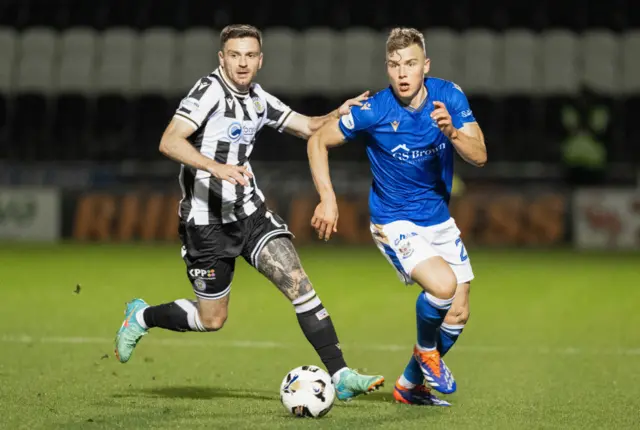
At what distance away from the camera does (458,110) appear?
5.80 m

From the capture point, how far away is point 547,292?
1172cm

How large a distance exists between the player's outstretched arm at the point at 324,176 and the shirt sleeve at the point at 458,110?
1.94ft

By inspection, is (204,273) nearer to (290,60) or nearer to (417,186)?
(417,186)

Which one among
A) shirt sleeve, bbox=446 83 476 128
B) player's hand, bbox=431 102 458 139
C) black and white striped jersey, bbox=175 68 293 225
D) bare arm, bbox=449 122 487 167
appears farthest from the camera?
black and white striped jersey, bbox=175 68 293 225

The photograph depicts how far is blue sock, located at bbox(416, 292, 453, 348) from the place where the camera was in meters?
5.68

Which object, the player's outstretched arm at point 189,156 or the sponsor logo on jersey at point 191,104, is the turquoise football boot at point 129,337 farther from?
the sponsor logo on jersey at point 191,104

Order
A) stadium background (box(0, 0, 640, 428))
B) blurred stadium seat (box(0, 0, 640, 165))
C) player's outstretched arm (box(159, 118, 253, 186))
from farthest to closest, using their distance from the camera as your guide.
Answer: blurred stadium seat (box(0, 0, 640, 165)) → stadium background (box(0, 0, 640, 428)) → player's outstretched arm (box(159, 118, 253, 186))

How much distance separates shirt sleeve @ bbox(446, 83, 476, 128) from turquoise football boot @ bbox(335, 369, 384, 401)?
1.37m

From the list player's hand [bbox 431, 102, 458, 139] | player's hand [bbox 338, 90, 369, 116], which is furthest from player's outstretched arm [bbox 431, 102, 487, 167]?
player's hand [bbox 338, 90, 369, 116]

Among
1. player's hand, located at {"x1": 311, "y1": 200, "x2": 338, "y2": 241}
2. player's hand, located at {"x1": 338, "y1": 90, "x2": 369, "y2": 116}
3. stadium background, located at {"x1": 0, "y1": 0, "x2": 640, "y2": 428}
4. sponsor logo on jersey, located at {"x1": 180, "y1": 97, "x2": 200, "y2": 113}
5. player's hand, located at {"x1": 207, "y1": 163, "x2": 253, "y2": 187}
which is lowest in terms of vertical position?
stadium background, located at {"x1": 0, "y1": 0, "x2": 640, "y2": 428}

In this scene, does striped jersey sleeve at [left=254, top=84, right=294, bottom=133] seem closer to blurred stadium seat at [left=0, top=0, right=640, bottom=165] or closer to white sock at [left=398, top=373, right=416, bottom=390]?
white sock at [left=398, top=373, right=416, bottom=390]

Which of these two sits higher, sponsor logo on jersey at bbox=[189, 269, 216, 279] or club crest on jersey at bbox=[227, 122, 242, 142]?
club crest on jersey at bbox=[227, 122, 242, 142]

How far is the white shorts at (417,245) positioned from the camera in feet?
19.0

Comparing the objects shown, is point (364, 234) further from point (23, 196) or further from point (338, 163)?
point (23, 196)
